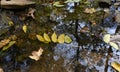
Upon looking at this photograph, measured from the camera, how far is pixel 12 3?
6.97ft

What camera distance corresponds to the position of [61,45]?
1.78m

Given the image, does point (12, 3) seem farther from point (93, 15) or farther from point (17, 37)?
point (93, 15)

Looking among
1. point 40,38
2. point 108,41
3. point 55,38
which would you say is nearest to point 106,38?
point 108,41

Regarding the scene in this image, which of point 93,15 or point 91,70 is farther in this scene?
point 93,15

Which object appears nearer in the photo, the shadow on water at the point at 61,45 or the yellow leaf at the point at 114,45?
the shadow on water at the point at 61,45

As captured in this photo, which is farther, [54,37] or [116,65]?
[54,37]

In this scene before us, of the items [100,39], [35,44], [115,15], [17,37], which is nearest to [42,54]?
[35,44]

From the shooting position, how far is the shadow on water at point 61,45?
159 cm

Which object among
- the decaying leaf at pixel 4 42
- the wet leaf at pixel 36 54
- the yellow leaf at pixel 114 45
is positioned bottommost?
the yellow leaf at pixel 114 45

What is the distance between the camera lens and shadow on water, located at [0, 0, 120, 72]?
5.21 ft

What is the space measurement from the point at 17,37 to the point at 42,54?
1.01ft

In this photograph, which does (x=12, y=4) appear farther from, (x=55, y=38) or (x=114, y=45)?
(x=114, y=45)

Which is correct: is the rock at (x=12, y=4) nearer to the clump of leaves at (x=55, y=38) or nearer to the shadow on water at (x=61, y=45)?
the shadow on water at (x=61, y=45)

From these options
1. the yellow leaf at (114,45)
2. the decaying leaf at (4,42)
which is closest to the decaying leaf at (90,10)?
the yellow leaf at (114,45)
